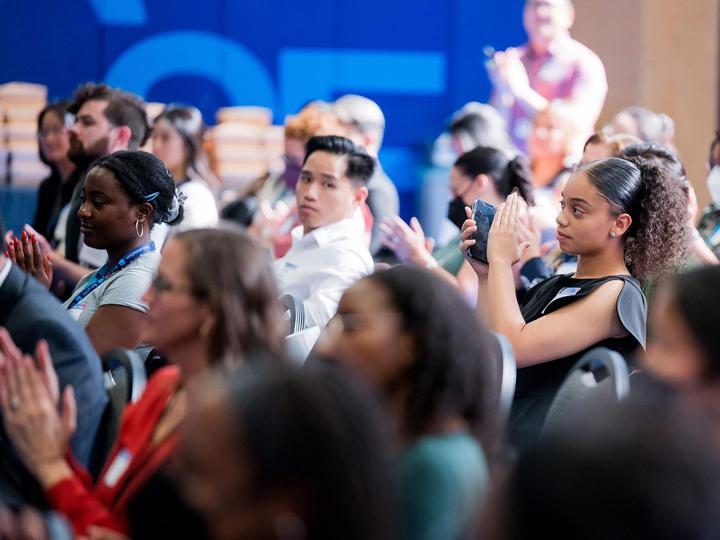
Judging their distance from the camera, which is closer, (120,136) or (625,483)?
(625,483)

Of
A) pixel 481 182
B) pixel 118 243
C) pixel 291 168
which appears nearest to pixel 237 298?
pixel 118 243

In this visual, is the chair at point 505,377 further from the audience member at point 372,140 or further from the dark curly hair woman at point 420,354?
the audience member at point 372,140


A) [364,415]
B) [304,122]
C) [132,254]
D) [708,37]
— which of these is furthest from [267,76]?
[364,415]

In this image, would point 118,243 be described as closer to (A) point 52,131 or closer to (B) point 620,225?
(B) point 620,225

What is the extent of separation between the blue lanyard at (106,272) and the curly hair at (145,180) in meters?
0.14

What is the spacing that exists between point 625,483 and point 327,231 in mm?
2954

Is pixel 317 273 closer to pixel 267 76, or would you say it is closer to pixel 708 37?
pixel 267 76

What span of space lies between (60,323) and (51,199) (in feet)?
10.1

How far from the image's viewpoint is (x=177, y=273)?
2.07m

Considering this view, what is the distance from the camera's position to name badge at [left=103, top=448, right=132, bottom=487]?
2.02 meters

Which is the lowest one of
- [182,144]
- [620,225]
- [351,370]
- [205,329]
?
[182,144]

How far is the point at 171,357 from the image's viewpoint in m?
2.10

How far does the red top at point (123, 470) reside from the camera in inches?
75.1

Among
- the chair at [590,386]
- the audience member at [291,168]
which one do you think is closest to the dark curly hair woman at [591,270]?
the chair at [590,386]
